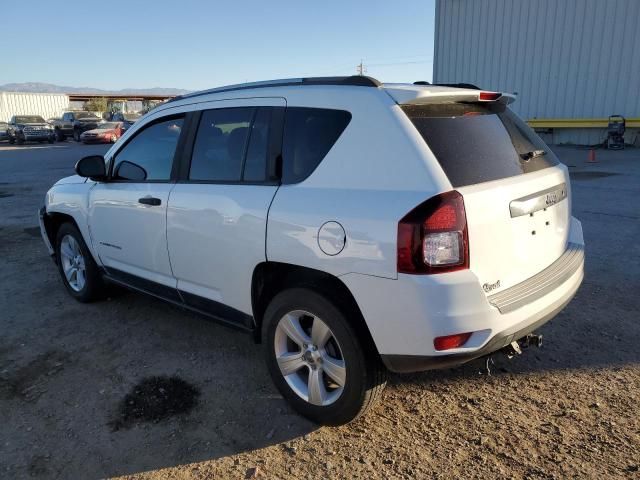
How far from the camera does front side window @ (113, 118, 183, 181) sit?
3.66 metres

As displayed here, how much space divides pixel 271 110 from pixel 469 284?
1557 millimetres

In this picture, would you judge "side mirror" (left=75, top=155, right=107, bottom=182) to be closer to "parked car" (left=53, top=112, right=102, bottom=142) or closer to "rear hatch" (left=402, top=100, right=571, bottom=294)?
"rear hatch" (left=402, top=100, right=571, bottom=294)

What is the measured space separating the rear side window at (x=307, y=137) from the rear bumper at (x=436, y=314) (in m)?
0.70

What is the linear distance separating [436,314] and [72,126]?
37102mm

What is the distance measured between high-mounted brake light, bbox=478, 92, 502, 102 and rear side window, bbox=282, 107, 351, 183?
31.4 inches

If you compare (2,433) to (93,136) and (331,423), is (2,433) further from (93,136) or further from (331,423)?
(93,136)

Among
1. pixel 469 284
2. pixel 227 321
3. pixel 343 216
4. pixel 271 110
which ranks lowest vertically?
pixel 227 321

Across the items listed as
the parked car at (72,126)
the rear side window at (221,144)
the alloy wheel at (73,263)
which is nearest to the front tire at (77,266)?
the alloy wheel at (73,263)

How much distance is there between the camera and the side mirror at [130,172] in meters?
3.87

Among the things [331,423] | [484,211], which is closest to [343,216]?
[484,211]

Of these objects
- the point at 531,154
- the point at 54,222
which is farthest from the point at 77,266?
the point at 531,154

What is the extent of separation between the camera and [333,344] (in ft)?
8.96

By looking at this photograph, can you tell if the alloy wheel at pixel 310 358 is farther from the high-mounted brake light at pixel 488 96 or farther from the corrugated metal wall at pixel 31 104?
the corrugated metal wall at pixel 31 104

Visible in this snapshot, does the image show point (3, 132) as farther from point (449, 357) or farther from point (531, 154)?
point (449, 357)
